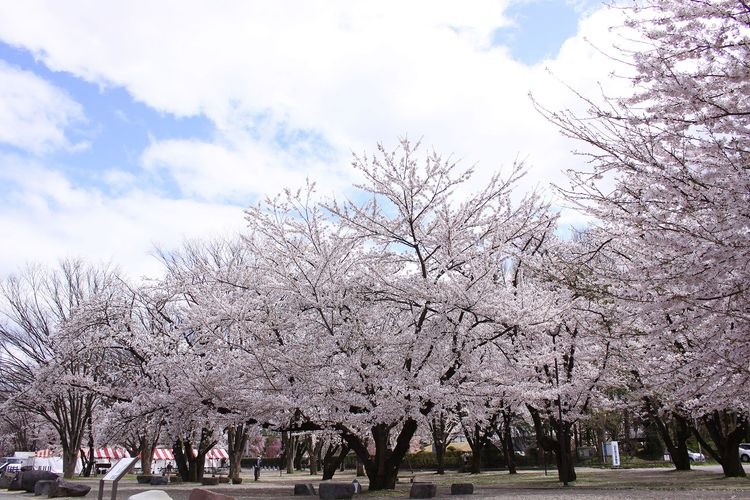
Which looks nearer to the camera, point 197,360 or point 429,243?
point 429,243

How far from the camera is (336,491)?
42.8ft

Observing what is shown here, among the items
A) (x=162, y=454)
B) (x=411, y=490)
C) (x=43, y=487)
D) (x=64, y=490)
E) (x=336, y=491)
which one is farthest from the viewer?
(x=162, y=454)

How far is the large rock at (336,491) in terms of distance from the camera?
12.8 m

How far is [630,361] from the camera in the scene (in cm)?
1426

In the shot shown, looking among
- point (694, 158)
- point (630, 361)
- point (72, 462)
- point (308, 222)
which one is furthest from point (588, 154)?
point (72, 462)

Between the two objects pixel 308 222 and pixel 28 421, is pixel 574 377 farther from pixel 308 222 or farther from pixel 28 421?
pixel 28 421

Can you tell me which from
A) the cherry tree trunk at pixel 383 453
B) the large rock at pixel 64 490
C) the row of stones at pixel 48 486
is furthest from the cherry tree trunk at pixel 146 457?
the cherry tree trunk at pixel 383 453

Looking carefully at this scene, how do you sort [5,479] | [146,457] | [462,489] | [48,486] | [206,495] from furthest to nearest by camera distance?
[146,457]
[5,479]
[48,486]
[462,489]
[206,495]

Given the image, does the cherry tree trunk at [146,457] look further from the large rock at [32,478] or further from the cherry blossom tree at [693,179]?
the cherry blossom tree at [693,179]

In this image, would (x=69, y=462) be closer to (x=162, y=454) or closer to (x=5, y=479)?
(x=5, y=479)

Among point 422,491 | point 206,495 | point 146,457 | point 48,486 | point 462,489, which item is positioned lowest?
point 146,457

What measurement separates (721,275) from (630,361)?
1013cm

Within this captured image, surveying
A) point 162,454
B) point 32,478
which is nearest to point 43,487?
point 32,478

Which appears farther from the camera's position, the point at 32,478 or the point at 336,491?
the point at 32,478
